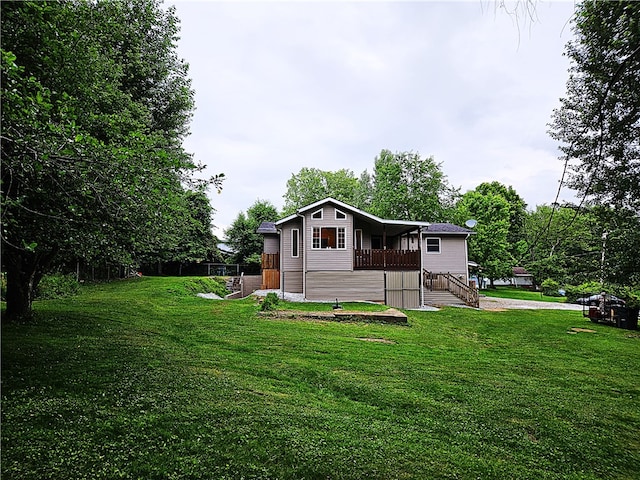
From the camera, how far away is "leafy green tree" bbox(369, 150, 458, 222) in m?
35.5

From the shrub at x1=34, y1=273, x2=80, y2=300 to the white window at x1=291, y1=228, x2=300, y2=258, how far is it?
10.4 metres

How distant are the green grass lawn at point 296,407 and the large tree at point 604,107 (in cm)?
305

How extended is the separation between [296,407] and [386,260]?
13.9 metres

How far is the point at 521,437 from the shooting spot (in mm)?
4598

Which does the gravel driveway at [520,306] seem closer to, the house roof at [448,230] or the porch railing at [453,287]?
the porch railing at [453,287]

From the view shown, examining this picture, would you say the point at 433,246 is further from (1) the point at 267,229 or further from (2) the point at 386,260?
(1) the point at 267,229

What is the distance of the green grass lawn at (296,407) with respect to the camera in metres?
3.49

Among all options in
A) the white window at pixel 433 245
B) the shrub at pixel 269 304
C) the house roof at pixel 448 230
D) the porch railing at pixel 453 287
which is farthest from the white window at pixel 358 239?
the shrub at pixel 269 304

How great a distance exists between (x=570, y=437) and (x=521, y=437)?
68cm

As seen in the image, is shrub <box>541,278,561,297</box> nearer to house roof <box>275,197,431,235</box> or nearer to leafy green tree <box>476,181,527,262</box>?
leafy green tree <box>476,181,527,262</box>

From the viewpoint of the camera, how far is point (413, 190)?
3600cm

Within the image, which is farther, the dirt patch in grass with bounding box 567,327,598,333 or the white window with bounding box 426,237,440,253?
the white window with bounding box 426,237,440,253

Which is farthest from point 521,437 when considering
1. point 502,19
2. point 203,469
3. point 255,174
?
point 255,174

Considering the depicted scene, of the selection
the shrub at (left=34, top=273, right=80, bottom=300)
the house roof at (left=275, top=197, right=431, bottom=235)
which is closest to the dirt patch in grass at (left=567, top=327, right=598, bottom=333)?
the house roof at (left=275, top=197, right=431, bottom=235)
